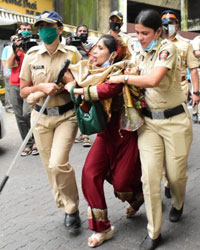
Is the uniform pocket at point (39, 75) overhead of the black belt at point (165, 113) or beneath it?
overhead

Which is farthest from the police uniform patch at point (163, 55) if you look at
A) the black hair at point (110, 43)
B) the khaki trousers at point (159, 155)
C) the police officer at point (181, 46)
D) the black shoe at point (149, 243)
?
the police officer at point (181, 46)

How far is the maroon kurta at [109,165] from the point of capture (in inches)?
129

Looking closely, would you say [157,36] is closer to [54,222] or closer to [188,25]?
[54,222]

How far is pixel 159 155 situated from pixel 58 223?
1348 millimetres

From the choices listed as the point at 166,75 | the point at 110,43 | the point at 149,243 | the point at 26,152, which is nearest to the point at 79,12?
the point at 26,152

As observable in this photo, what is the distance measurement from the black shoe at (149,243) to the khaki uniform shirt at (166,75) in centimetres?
115

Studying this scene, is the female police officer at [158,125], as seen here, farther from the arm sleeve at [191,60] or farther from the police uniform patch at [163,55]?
the arm sleeve at [191,60]

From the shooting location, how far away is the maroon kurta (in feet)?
10.8

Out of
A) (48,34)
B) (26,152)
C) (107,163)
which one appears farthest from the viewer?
(26,152)

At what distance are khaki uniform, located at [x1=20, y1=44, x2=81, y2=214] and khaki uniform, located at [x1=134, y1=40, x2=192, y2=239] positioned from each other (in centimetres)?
73

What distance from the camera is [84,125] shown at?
3.20m

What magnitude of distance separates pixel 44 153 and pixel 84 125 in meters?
0.73

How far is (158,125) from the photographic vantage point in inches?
127

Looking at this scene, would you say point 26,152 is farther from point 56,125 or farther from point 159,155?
point 159,155
